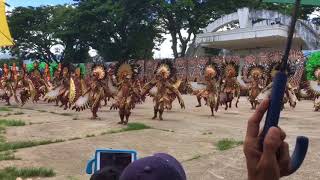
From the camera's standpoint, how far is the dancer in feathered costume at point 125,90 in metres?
10.8

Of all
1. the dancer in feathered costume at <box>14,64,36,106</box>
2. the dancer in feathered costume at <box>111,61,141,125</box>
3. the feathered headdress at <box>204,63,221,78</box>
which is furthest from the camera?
the dancer in feathered costume at <box>14,64,36,106</box>

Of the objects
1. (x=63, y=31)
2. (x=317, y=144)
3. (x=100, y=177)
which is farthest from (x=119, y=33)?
(x=100, y=177)

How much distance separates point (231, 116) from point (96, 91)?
378 cm

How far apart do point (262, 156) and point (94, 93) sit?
10.7 meters

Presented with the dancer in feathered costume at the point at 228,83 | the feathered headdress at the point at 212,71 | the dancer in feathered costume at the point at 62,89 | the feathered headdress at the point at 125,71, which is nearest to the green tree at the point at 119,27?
the dancer in feathered costume at the point at 62,89

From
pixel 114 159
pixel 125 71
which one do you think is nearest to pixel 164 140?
pixel 125 71

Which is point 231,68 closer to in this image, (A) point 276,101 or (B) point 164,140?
(B) point 164,140

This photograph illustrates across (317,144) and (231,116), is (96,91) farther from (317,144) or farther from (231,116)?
(317,144)

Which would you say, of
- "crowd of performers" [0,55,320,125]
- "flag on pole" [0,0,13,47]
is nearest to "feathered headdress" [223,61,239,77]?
"crowd of performers" [0,55,320,125]

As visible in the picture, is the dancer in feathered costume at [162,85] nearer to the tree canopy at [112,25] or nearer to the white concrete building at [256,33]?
the white concrete building at [256,33]

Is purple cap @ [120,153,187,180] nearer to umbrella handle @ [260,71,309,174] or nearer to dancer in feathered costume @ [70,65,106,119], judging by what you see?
umbrella handle @ [260,71,309,174]

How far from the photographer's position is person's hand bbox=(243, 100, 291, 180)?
5.07ft

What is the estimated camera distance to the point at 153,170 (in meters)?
1.59

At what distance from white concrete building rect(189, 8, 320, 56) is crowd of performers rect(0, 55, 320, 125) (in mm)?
8179
